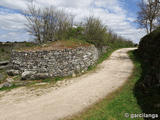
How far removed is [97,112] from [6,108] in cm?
403

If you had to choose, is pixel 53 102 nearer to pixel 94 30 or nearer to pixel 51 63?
pixel 51 63

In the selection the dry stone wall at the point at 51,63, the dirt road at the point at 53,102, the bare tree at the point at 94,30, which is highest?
the bare tree at the point at 94,30

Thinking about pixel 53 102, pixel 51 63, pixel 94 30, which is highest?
pixel 94 30

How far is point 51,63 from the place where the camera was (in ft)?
33.0

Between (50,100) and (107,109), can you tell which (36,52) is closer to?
(50,100)

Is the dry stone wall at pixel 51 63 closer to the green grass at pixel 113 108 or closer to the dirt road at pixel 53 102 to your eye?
the dirt road at pixel 53 102

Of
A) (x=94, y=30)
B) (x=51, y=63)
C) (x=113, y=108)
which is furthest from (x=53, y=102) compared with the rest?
(x=94, y=30)

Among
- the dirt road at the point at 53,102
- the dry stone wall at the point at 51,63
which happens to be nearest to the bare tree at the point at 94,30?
the dry stone wall at the point at 51,63

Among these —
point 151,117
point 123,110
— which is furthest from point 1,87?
point 151,117

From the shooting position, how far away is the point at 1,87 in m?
8.03

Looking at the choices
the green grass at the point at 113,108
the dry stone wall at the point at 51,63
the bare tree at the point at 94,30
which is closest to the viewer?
the green grass at the point at 113,108

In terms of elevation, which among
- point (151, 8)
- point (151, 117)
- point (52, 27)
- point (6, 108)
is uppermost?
point (151, 8)

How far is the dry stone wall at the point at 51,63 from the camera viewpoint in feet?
32.4

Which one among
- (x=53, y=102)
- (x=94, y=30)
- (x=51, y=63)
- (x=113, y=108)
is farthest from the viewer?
(x=94, y=30)
